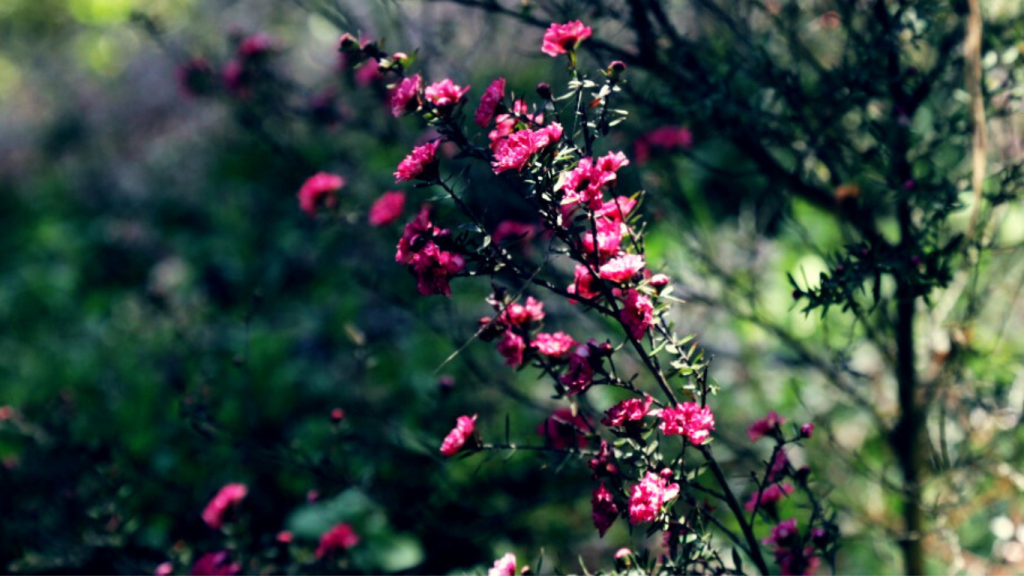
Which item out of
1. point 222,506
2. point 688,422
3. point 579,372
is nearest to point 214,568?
point 222,506

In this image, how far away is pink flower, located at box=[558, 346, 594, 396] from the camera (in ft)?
4.33

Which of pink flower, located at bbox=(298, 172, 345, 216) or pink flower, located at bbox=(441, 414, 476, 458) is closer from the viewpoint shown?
pink flower, located at bbox=(441, 414, 476, 458)

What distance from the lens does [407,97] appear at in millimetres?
1298

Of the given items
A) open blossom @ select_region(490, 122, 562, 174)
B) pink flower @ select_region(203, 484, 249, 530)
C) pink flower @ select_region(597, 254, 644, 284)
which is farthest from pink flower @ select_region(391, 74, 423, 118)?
pink flower @ select_region(203, 484, 249, 530)

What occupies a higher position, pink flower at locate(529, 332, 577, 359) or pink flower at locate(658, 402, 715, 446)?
pink flower at locate(529, 332, 577, 359)

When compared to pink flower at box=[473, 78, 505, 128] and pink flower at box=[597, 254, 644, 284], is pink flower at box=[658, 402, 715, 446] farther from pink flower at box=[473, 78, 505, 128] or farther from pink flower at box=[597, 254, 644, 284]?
pink flower at box=[473, 78, 505, 128]

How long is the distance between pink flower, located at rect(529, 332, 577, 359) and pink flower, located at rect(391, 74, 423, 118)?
17.3 inches

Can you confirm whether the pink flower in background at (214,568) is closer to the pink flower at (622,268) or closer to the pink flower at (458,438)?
the pink flower at (458,438)

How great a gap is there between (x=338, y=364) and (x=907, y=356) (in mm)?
2895

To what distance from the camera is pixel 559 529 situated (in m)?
2.93

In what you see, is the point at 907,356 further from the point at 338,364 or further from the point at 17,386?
the point at 17,386

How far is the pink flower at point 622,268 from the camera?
1271mm

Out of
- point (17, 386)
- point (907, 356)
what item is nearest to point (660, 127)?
point (907, 356)

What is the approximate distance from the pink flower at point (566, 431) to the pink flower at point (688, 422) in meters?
0.19
